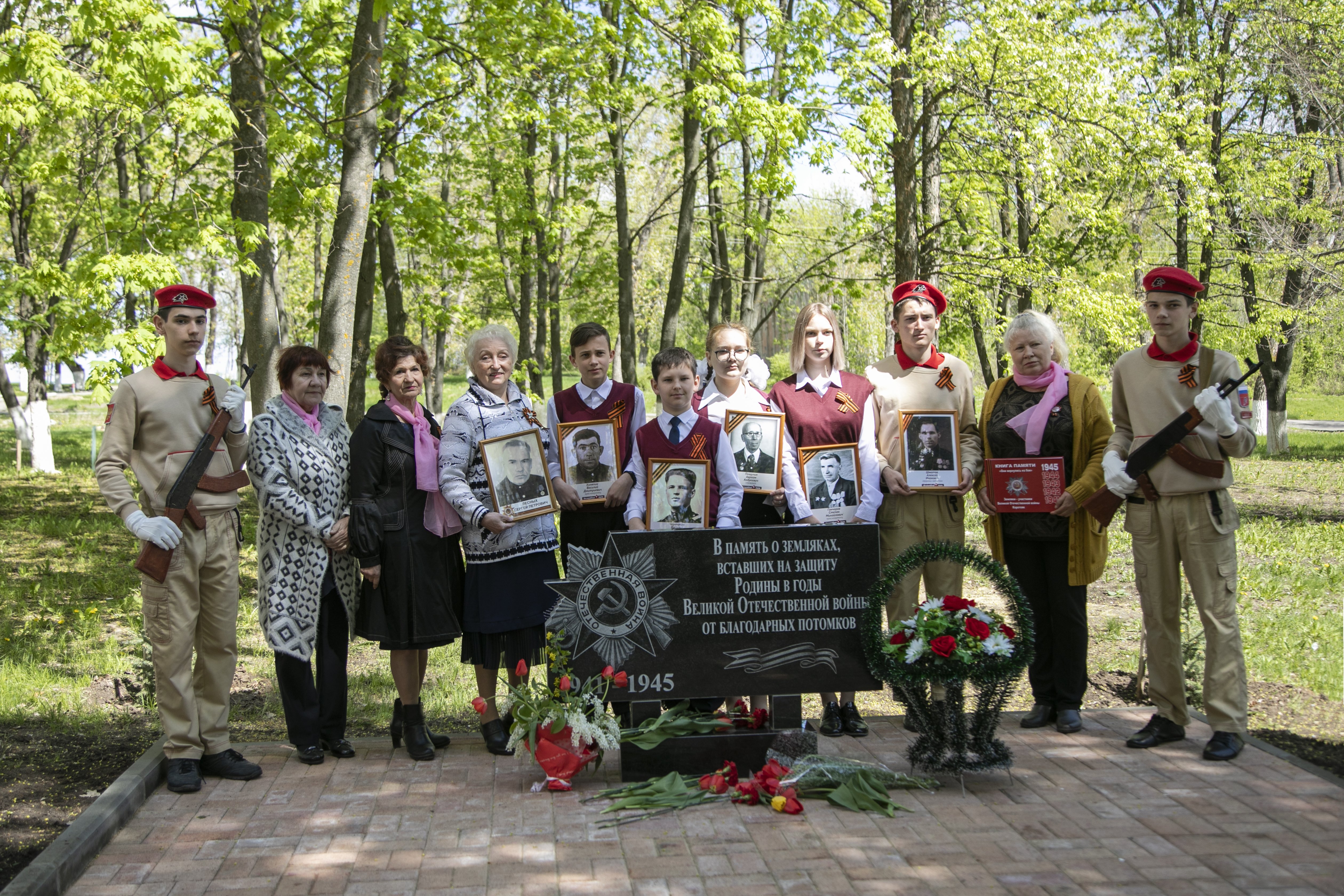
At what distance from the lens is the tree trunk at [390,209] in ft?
46.2

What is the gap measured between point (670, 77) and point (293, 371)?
16.9 m

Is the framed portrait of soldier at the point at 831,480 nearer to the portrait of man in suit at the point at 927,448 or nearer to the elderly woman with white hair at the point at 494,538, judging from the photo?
the portrait of man in suit at the point at 927,448

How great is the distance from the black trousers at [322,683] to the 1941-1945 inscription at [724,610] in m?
1.34

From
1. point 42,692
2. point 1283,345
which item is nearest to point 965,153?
point 42,692

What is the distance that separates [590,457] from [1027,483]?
246cm

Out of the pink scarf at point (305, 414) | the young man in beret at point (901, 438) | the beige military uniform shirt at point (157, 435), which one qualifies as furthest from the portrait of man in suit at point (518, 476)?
the young man in beret at point (901, 438)

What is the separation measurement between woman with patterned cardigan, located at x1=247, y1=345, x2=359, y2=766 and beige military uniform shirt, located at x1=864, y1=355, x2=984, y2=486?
9.93ft

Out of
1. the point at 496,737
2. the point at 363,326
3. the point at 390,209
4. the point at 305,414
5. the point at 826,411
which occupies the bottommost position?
the point at 496,737

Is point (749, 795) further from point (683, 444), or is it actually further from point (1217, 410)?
point (1217, 410)

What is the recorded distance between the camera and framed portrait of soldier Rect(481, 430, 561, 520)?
569 centimetres

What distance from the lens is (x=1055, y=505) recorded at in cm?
605

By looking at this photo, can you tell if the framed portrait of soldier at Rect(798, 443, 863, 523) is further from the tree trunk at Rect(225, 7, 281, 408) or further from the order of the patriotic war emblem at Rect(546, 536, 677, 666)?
the tree trunk at Rect(225, 7, 281, 408)

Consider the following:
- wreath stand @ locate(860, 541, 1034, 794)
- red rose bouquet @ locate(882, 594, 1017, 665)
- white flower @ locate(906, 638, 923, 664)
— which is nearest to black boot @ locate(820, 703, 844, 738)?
wreath stand @ locate(860, 541, 1034, 794)

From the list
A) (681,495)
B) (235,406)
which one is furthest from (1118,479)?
(235,406)
